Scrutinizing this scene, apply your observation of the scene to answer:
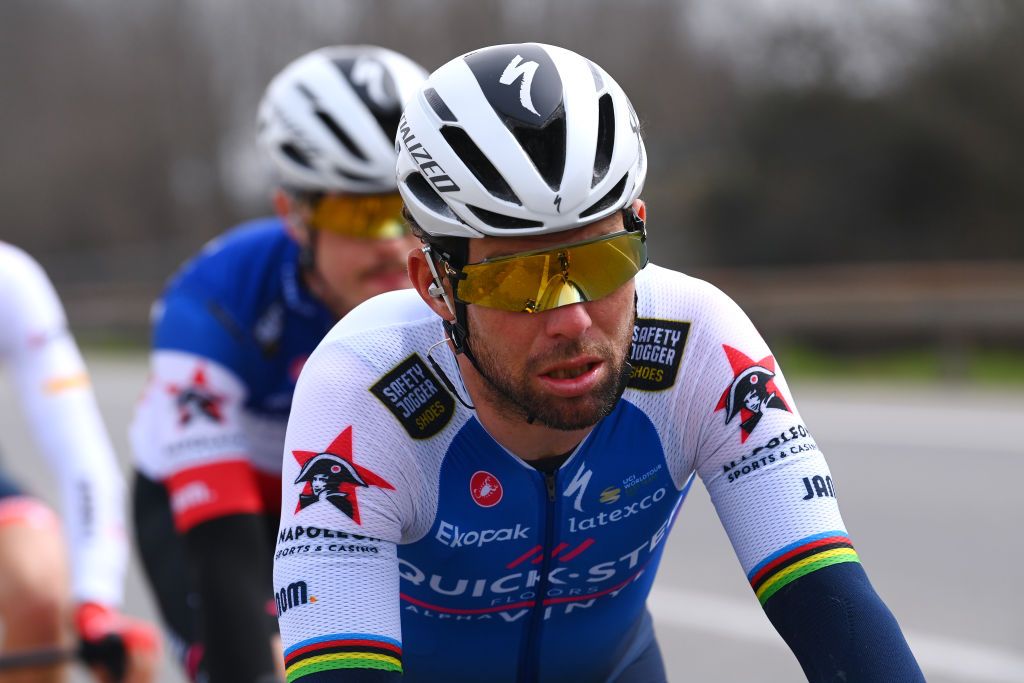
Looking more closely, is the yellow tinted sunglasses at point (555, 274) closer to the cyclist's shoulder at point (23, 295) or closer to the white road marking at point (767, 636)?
the cyclist's shoulder at point (23, 295)

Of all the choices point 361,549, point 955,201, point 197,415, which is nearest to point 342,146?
point 197,415

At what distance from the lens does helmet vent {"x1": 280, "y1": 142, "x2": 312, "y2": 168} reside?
4.07 meters

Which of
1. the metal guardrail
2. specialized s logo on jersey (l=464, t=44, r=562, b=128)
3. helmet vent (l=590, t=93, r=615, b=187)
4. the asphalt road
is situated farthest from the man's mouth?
the metal guardrail

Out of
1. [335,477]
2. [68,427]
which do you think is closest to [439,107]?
[335,477]

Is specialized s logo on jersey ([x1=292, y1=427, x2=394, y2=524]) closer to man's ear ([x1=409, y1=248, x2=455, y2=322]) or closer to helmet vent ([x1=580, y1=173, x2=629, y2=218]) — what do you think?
man's ear ([x1=409, y1=248, x2=455, y2=322])

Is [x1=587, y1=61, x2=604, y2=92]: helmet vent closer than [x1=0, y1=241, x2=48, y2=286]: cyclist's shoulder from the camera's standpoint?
Yes

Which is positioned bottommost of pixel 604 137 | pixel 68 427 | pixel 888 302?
pixel 68 427

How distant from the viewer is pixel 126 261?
3119 cm

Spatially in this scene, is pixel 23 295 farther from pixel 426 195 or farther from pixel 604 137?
pixel 604 137

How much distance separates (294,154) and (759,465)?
202 centimetres

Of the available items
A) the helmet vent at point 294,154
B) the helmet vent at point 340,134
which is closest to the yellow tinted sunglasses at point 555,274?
the helmet vent at point 340,134

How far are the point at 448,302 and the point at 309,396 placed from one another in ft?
1.06

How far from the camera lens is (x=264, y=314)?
392 cm

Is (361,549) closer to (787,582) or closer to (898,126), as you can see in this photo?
(787,582)
